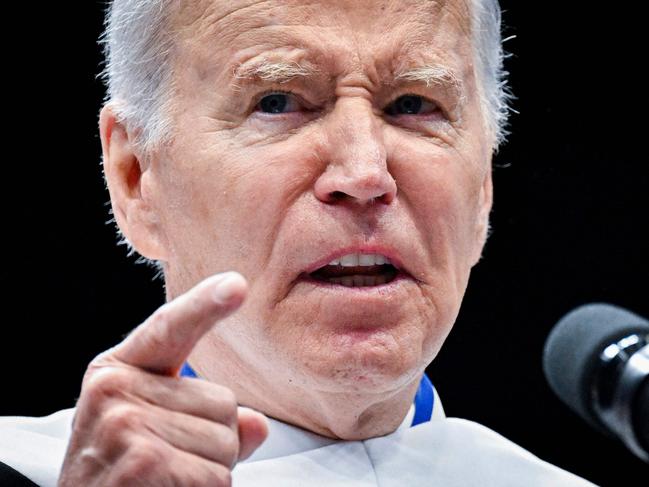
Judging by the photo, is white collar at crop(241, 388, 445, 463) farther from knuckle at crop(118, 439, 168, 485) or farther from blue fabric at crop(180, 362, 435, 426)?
knuckle at crop(118, 439, 168, 485)

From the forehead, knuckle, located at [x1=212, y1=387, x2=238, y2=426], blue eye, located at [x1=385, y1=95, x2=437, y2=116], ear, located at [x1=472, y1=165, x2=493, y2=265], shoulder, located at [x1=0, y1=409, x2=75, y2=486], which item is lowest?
shoulder, located at [x1=0, y1=409, x2=75, y2=486]

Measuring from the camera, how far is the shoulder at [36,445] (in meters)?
1.87

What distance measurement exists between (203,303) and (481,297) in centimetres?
186

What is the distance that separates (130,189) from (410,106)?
0.59m

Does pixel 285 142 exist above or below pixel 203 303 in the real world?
above

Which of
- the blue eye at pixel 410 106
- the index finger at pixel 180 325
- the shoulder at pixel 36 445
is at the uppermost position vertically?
the blue eye at pixel 410 106

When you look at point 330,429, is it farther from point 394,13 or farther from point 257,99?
point 394,13

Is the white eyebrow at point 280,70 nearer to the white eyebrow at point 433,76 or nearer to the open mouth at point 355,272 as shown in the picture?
the white eyebrow at point 433,76

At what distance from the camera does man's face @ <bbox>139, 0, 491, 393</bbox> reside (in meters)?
1.79

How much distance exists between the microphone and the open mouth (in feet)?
1.19

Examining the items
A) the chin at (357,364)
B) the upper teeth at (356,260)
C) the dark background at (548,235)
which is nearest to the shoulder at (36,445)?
the chin at (357,364)

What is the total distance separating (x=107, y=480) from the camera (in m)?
1.40

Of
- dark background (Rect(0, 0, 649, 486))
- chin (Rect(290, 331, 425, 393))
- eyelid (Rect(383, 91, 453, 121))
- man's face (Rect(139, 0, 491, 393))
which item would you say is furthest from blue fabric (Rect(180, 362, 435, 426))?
dark background (Rect(0, 0, 649, 486))

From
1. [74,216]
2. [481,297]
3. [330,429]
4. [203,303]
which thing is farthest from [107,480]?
[481,297]
